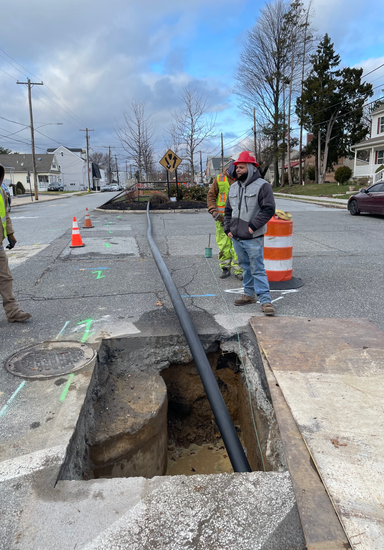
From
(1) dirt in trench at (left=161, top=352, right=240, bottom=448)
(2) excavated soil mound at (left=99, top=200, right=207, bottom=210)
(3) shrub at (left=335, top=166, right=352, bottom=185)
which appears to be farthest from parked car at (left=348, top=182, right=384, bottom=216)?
(3) shrub at (left=335, top=166, right=352, bottom=185)

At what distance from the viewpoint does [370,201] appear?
1468 centimetres

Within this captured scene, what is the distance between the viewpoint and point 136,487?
2.08 meters

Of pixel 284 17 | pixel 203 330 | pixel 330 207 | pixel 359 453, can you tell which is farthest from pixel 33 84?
pixel 359 453

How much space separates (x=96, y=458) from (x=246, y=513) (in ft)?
4.80

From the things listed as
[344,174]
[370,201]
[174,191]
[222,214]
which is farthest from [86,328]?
[344,174]

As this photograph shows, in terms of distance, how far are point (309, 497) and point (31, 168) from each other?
70738 mm

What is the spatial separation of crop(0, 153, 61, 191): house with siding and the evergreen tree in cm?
4182

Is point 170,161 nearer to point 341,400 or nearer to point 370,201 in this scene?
point 370,201

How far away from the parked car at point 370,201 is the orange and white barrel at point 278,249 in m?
10.2

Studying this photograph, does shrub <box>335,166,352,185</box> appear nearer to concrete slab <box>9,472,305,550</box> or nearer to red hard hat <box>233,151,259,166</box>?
red hard hat <box>233,151,259,166</box>

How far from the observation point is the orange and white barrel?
5.69 metres

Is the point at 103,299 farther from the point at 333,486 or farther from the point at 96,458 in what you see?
the point at 333,486

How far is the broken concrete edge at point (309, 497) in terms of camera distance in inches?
67.9

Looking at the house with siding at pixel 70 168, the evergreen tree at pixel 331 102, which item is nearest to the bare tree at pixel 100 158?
the house with siding at pixel 70 168
